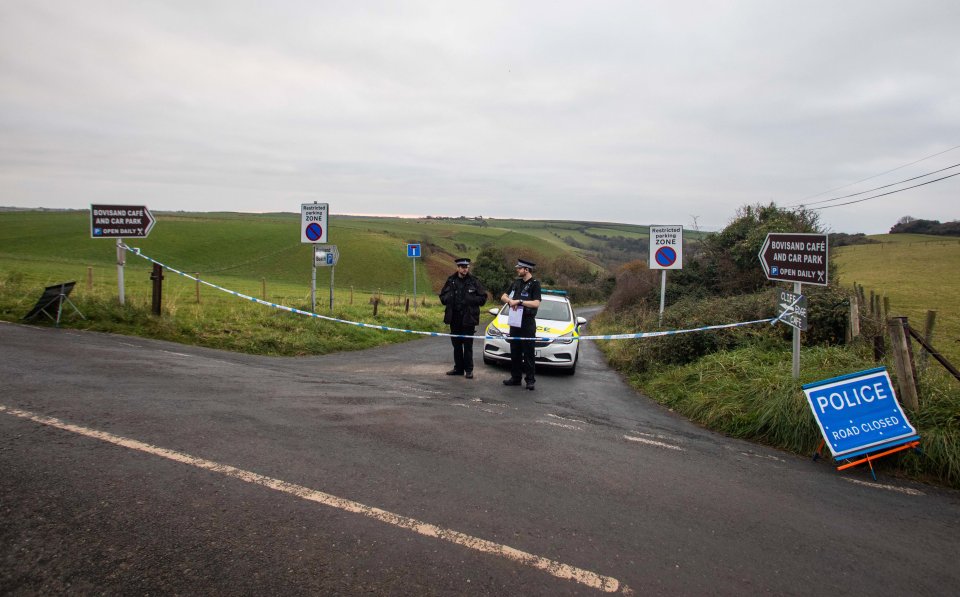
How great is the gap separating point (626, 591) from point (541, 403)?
4.59 m

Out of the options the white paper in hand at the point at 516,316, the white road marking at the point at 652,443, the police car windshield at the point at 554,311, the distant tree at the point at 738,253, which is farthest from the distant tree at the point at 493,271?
the white road marking at the point at 652,443

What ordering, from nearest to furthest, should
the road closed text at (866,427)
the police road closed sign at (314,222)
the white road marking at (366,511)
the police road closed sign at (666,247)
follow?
the white road marking at (366,511), the road closed text at (866,427), the police road closed sign at (666,247), the police road closed sign at (314,222)

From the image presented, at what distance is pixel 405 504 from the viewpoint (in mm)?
3545

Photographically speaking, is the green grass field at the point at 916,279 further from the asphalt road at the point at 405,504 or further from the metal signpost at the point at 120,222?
the metal signpost at the point at 120,222

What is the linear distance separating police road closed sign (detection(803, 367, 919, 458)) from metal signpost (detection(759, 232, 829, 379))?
3.89 feet

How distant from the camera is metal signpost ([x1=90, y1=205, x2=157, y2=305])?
11.2 metres

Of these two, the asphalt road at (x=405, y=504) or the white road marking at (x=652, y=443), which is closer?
the asphalt road at (x=405, y=504)

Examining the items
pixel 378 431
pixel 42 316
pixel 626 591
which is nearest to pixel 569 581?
pixel 626 591

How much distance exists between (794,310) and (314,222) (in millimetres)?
11906

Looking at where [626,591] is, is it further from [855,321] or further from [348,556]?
[855,321]

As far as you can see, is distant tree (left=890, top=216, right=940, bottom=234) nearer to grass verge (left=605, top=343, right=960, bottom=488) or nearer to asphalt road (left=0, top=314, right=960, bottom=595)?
grass verge (left=605, top=343, right=960, bottom=488)

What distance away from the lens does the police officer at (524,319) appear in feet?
27.5

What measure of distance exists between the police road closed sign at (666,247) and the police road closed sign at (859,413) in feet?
27.3

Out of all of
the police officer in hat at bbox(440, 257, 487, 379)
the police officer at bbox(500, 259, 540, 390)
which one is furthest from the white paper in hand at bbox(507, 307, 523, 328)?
the police officer in hat at bbox(440, 257, 487, 379)
